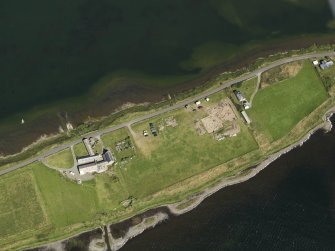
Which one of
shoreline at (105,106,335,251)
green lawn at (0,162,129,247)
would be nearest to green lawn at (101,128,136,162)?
green lawn at (0,162,129,247)

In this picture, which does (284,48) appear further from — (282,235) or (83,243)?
(83,243)

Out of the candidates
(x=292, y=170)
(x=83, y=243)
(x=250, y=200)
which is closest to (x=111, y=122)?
(x=83, y=243)

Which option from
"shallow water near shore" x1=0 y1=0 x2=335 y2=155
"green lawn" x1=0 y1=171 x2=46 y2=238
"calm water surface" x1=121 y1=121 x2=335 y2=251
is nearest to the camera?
"green lawn" x1=0 y1=171 x2=46 y2=238

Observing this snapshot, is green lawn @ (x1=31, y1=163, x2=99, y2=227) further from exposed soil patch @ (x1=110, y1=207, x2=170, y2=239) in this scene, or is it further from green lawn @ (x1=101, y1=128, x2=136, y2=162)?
green lawn @ (x1=101, y1=128, x2=136, y2=162)

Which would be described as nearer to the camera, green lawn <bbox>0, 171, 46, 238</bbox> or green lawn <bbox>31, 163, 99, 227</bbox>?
green lawn <bbox>0, 171, 46, 238</bbox>

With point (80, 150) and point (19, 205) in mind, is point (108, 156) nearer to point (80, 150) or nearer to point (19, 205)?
point (80, 150)

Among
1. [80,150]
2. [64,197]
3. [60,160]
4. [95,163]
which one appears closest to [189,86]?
[95,163]

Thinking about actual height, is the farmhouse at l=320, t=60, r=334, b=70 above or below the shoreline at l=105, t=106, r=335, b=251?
above
